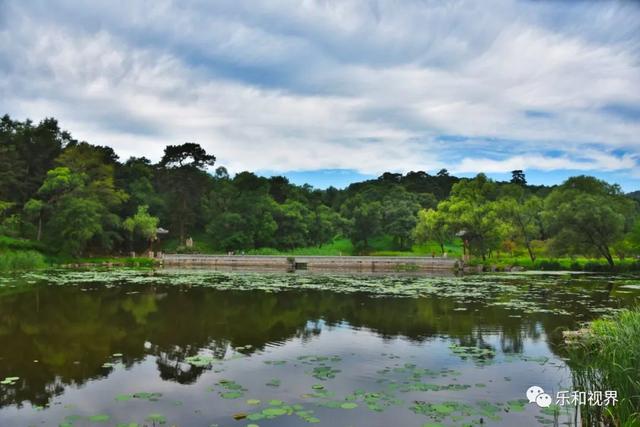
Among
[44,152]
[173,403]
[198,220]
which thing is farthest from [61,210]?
[173,403]

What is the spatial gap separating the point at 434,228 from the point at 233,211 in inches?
1124

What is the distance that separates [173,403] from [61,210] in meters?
48.9

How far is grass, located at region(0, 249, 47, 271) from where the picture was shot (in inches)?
1572

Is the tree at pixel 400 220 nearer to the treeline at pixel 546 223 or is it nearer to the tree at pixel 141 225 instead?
the treeline at pixel 546 223

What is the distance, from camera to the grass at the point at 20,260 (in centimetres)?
3994

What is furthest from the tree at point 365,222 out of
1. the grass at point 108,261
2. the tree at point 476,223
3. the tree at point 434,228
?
the grass at point 108,261

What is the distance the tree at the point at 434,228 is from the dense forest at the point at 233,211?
163 mm

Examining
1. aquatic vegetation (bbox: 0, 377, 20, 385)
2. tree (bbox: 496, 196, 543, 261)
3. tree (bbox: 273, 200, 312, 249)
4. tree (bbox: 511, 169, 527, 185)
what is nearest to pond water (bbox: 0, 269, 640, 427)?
aquatic vegetation (bbox: 0, 377, 20, 385)

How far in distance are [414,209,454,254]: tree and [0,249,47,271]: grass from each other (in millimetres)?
40333

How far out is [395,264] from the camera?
5350cm

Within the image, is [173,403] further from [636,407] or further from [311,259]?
[311,259]

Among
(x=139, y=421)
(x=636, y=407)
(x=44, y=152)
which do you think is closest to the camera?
(x=636, y=407)

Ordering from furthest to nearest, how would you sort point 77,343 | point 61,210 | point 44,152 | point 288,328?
point 44,152
point 61,210
point 288,328
point 77,343

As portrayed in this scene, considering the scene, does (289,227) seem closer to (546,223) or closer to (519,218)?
(519,218)
